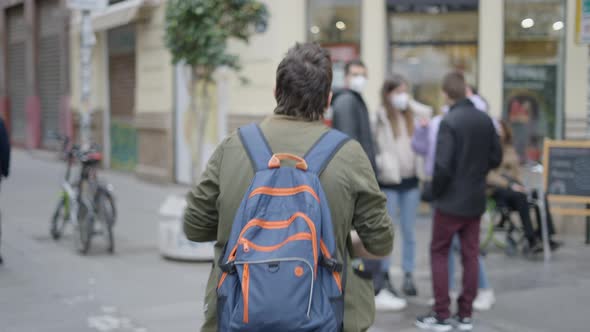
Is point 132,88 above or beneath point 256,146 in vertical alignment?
above

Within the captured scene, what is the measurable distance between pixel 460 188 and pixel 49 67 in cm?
1816

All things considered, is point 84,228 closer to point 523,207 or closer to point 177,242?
point 177,242

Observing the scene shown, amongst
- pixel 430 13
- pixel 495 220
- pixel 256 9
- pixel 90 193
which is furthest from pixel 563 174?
pixel 90 193

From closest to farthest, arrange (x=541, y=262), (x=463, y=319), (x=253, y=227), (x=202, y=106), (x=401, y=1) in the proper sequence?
(x=253, y=227) < (x=463, y=319) < (x=541, y=262) < (x=202, y=106) < (x=401, y=1)

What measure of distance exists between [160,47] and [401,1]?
18.3 feet

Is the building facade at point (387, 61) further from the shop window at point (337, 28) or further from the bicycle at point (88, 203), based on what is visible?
the bicycle at point (88, 203)

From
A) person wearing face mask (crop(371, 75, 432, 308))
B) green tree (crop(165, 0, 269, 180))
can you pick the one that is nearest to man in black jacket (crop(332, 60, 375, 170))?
person wearing face mask (crop(371, 75, 432, 308))

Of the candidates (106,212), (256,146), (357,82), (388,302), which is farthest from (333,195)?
(106,212)

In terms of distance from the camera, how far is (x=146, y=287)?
707cm

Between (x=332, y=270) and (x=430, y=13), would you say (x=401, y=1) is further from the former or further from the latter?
(x=332, y=270)

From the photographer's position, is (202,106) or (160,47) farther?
(160,47)

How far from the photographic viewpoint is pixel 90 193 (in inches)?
343

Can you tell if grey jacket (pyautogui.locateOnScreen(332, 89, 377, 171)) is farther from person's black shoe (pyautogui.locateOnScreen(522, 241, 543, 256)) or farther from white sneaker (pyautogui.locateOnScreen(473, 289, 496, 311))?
person's black shoe (pyautogui.locateOnScreen(522, 241, 543, 256))

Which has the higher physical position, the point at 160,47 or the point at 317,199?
→ the point at 160,47
